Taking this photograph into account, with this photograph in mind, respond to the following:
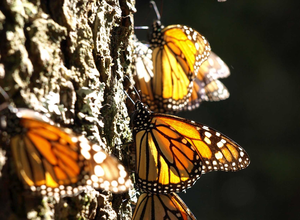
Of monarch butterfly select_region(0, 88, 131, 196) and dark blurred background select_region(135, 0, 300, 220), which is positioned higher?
monarch butterfly select_region(0, 88, 131, 196)

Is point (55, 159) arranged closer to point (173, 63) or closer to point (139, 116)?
point (139, 116)

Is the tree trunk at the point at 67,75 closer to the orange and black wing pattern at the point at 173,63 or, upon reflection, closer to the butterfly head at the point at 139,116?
the butterfly head at the point at 139,116

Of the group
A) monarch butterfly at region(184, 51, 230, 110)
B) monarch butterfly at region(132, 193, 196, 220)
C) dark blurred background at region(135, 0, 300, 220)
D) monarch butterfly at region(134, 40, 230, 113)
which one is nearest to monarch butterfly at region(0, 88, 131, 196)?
monarch butterfly at region(132, 193, 196, 220)

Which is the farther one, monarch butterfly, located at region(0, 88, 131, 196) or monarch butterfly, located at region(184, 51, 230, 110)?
monarch butterfly, located at region(184, 51, 230, 110)

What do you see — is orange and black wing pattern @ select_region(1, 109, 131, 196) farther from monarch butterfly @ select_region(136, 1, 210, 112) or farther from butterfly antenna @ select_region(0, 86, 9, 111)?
monarch butterfly @ select_region(136, 1, 210, 112)

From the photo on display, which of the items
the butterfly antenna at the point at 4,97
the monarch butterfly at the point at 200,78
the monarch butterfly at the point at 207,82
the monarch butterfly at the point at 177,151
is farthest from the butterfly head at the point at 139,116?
the monarch butterfly at the point at 207,82

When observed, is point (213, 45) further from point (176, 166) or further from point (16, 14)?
point (16, 14)
